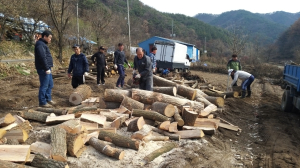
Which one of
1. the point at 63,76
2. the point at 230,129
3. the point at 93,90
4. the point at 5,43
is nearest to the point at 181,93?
the point at 230,129

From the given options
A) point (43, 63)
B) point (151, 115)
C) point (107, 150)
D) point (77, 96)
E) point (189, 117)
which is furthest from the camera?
point (77, 96)

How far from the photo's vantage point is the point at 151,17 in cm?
7275

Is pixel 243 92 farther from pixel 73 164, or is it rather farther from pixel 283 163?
pixel 73 164

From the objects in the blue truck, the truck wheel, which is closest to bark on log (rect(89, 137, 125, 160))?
the blue truck

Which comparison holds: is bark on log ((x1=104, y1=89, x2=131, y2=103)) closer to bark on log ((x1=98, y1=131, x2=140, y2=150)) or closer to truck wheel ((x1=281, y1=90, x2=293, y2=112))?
bark on log ((x1=98, y1=131, x2=140, y2=150))

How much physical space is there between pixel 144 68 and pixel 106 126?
2.30 metres

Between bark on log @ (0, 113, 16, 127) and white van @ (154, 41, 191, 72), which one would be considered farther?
→ white van @ (154, 41, 191, 72)

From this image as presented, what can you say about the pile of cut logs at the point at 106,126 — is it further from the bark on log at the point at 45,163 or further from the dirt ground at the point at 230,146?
the dirt ground at the point at 230,146

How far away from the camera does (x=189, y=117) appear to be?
5.61m

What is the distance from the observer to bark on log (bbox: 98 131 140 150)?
169 inches

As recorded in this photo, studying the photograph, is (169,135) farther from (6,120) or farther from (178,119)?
(6,120)

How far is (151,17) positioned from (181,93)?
68118mm

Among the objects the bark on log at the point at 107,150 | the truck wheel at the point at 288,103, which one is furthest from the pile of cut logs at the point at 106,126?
the truck wheel at the point at 288,103

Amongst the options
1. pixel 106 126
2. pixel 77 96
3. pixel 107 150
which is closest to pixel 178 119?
pixel 106 126
